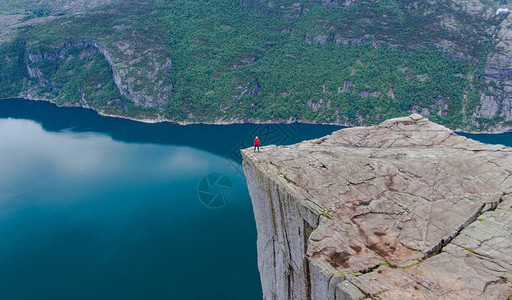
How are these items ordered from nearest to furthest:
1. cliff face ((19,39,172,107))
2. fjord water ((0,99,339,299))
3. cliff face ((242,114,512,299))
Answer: cliff face ((242,114,512,299)) → fjord water ((0,99,339,299)) → cliff face ((19,39,172,107))

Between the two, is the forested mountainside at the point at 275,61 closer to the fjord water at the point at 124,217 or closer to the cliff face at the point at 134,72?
the cliff face at the point at 134,72

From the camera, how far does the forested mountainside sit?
92438mm

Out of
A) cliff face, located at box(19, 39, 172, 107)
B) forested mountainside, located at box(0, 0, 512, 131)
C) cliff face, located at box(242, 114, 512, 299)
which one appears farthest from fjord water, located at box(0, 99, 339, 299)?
cliff face, located at box(242, 114, 512, 299)

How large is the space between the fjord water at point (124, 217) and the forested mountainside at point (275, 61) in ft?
57.8

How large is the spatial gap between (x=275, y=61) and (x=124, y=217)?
7645cm

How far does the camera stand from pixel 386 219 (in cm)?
1642

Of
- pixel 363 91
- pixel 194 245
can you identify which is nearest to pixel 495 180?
pixel 194 245

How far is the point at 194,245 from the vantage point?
43938 mm

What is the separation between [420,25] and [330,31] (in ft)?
93.1

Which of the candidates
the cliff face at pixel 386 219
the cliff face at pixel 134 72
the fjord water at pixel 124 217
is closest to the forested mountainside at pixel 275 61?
the cliff face at pixel 134 72

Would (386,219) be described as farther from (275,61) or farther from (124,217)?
(275,61)

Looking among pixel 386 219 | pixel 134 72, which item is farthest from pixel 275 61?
pixel 386 219

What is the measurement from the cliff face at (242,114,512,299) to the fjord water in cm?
2039

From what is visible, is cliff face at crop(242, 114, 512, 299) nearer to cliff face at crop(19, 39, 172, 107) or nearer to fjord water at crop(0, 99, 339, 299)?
fjord water at crop(0, 99, 339, 299)
